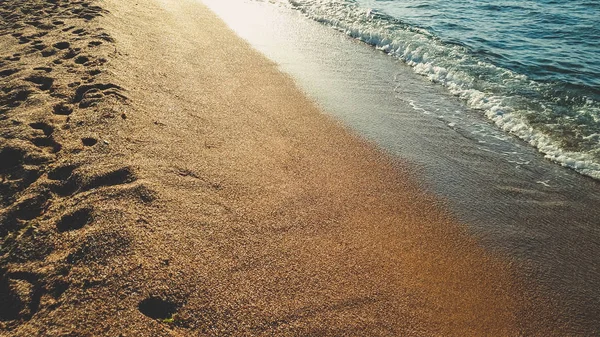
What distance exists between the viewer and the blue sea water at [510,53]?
554cm

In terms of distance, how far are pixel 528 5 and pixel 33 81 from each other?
1371 centimetres

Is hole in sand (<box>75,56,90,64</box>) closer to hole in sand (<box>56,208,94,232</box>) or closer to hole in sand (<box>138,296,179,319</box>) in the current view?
hole in sand (<box>56,208,94,232</box>)

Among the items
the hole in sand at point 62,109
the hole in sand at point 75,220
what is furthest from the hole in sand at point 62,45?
the hole in sand at point 75,220

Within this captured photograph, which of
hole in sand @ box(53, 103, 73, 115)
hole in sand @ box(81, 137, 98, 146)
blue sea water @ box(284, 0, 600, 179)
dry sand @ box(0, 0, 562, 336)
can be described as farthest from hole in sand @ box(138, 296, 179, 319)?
blue sea water @ box(284, 0, 600, 179)

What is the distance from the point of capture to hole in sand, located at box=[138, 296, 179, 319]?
2385 millimetres

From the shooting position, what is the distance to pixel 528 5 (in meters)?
11.6

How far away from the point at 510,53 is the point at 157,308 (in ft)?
29.9

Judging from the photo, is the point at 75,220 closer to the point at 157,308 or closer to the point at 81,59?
the point at 157,308

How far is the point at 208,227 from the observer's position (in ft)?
10.4

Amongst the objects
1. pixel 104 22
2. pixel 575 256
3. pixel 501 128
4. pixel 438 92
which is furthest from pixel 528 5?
pixel 104 22

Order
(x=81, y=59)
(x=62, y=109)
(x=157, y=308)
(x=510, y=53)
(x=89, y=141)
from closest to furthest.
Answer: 1. (x=157, y=308)
2. (x=89, y=141)
3. (x=62, y=109)
4. (x=81, y=59)
5. (x=510, y=53)

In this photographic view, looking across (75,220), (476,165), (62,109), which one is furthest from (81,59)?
(476,165)

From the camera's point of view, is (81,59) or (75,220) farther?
(81,59)

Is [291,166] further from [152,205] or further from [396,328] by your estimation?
[396,328]
